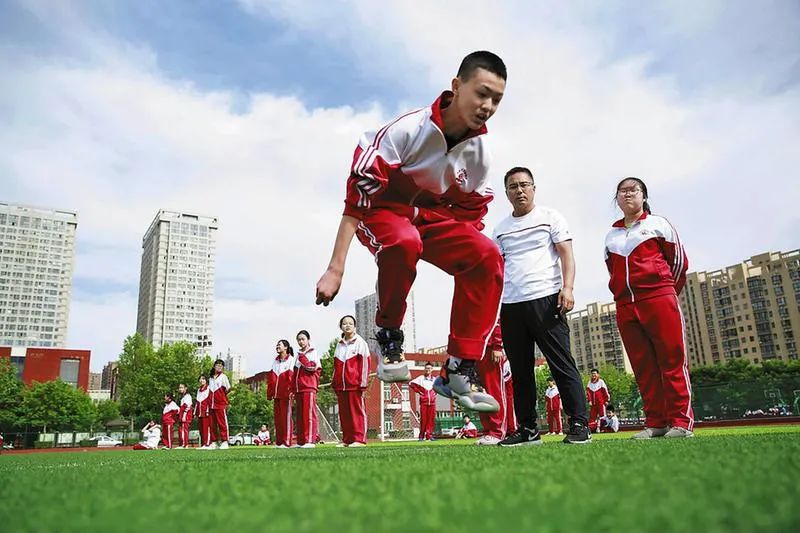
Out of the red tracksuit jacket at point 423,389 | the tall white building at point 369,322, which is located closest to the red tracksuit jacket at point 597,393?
the red tracksuit jacket at point 423,389

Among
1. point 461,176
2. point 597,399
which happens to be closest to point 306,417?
point 461,176

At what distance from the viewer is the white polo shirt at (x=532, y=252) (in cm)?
540

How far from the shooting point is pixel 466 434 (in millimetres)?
23016

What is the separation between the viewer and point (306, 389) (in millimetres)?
13000

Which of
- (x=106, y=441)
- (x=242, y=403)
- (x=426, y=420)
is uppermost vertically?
(x=242, y=403)

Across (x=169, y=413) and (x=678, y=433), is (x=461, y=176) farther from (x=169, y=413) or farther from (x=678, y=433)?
(x=169, y=413)

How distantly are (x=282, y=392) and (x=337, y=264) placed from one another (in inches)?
437

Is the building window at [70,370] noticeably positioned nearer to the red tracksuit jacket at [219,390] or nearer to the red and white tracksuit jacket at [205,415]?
the red and white tracksuit jacket at [205,415]

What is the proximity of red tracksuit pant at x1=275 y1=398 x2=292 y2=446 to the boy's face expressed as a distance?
458 inches

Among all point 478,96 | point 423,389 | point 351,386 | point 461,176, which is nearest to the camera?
point 478,96

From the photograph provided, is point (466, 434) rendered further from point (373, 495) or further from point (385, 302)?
point (373, 495)

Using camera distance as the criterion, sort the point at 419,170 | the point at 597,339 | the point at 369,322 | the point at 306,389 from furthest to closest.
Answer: the point at 597,339
the point at 369,322
the point at 306,389
the point at 419,170

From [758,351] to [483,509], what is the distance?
122 metres

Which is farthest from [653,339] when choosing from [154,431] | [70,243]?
[70,243]
